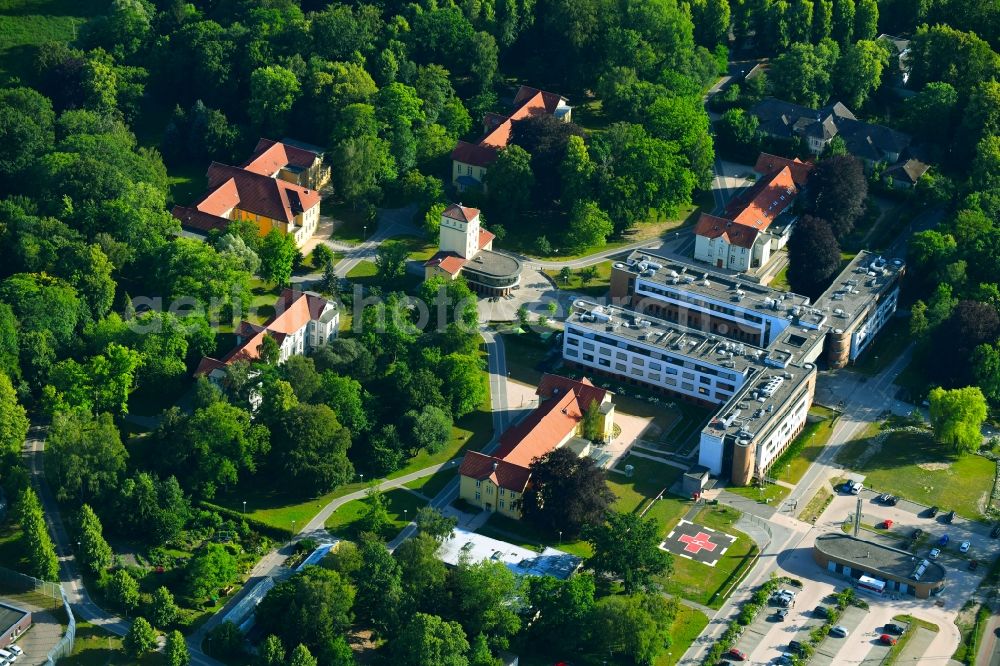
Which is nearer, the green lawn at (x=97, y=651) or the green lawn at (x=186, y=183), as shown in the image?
the green lawn at (x=97, y=651)

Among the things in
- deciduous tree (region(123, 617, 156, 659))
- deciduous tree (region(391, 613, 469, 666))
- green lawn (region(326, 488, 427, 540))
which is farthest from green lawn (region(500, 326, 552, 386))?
deciduous tree (region(123, 617, 156, 659))

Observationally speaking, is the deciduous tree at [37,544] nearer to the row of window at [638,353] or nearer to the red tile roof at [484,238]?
the row of window at [638,353]

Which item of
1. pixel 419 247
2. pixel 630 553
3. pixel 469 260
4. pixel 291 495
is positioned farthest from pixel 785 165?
pixel 291 495

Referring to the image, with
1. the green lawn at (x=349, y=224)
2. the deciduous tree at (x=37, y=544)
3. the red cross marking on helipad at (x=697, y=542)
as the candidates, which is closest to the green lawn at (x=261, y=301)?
the green lawn at (x=349, y=224)

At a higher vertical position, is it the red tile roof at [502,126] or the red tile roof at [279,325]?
the red tile roof at [502,126]

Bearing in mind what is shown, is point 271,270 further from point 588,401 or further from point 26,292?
point 588,401

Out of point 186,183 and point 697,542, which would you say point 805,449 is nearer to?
point 697,542

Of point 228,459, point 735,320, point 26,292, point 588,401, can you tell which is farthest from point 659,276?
point 26,292

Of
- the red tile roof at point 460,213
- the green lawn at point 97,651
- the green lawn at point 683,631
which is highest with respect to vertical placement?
the red tile roof at point 460,213
